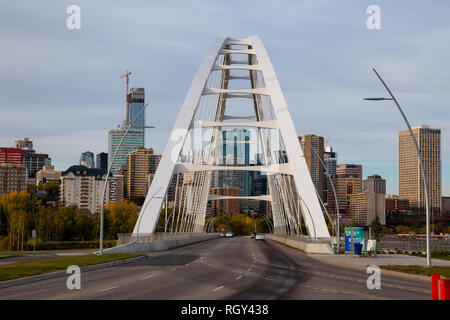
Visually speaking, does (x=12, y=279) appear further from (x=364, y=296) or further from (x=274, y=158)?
(x=274, y=158)

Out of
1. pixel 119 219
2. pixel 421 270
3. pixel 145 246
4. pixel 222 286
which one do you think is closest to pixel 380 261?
pixel 421 270

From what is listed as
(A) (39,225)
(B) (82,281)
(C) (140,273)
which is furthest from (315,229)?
(A) (39,225)

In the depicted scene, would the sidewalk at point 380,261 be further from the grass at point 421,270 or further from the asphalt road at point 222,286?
the asphalt road at point 222,286

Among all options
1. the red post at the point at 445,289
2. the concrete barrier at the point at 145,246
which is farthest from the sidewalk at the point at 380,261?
the red post at the point at 445,289

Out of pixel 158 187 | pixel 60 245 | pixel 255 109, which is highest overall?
pixel 255 109

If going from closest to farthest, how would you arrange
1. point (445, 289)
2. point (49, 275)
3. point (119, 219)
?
point (445, 289) → point (49, 275) → point (119, 219)

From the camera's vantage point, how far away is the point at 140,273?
2547cm

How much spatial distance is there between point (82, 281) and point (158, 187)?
26.8 metres

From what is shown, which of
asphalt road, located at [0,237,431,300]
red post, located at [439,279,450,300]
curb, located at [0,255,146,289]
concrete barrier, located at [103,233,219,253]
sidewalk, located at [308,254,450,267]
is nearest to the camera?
red post, located at [439,279,450,300]

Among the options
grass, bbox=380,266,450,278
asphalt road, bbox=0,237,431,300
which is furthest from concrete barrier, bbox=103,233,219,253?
grass, bbox=380,266,450,278

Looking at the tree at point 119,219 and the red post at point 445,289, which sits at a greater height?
the red post at point 445,289

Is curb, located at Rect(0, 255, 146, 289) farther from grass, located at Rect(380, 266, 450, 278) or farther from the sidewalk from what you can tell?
grass, located at Rect(380, 266, 450, 278)

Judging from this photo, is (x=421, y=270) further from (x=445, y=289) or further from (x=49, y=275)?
(x=445, y=289)

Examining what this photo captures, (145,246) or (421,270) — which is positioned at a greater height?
(421,270)
